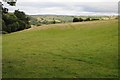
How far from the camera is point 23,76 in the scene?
17.3m

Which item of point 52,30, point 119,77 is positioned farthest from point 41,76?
point 52,30

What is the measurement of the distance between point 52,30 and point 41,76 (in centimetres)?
4107

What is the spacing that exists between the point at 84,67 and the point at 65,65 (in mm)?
1683

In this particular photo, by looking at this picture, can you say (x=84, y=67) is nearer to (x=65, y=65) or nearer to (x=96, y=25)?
(x=65, y=65)

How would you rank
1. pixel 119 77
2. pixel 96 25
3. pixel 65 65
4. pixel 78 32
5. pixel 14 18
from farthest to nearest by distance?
pixel 14 18 → pixel 96 25 → pixel 78 32 → pixel 65 65 → pixel 119 77

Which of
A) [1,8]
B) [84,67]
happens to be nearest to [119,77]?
[84,67]

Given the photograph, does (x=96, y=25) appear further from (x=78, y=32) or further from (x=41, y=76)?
(x=41, y=76)

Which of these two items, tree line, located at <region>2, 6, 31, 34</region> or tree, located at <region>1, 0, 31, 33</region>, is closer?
tree line, located at <region>2, 6, 31, 34</region>

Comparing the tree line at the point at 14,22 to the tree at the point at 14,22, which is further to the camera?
the tree at the point at 14,22

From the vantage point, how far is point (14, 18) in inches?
2943

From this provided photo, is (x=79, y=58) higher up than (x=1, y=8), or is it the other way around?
(x=1, y=8)

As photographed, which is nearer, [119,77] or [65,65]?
[119,77]

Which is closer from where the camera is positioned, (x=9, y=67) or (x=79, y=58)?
(x=9, y=67)

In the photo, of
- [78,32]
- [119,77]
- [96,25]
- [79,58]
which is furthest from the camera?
[96,25]
